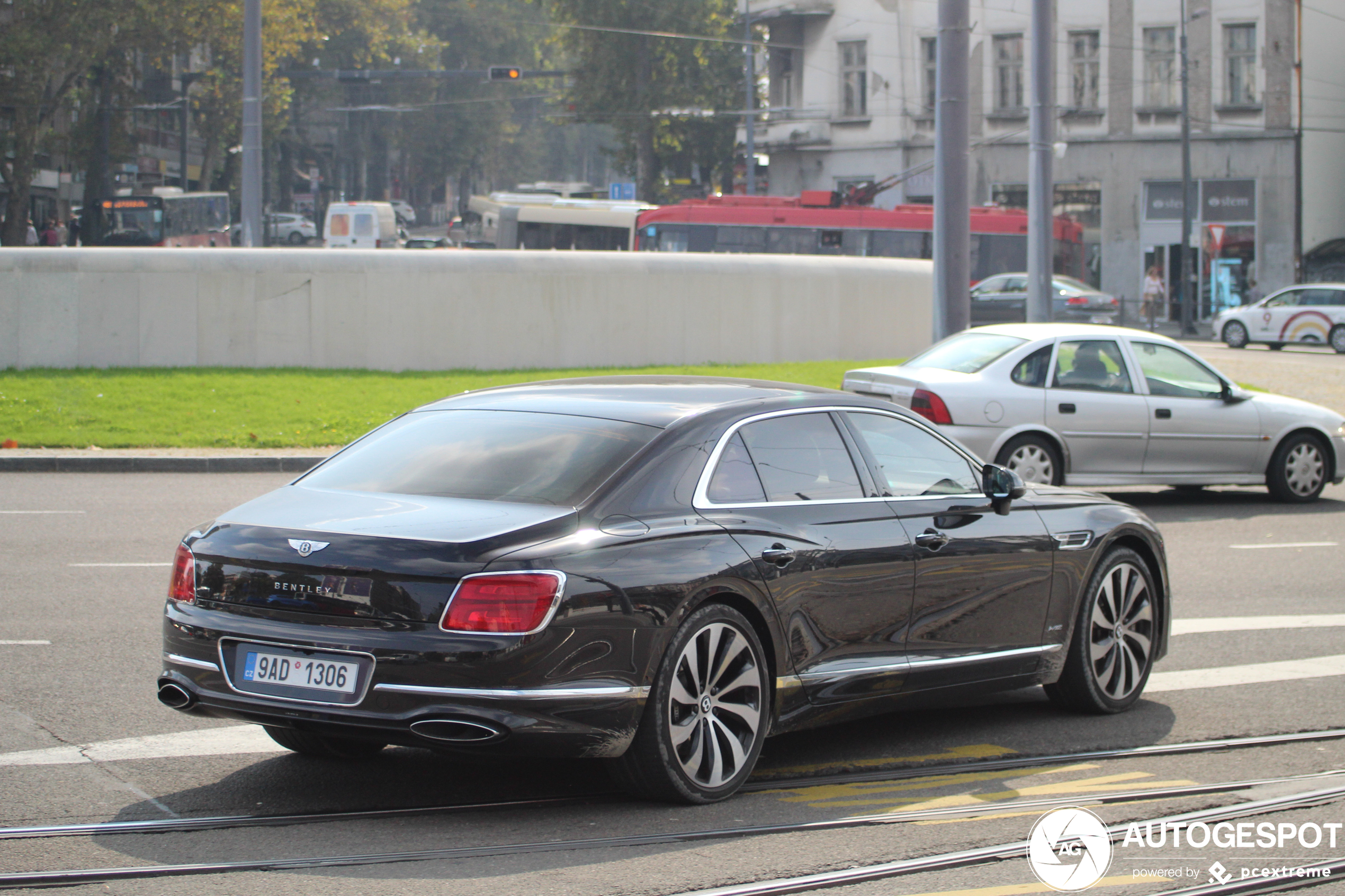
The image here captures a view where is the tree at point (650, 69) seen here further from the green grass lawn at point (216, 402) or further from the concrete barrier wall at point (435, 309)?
the green grass lawn at point (216, 402)

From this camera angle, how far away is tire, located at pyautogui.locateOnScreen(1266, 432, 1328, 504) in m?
14.3

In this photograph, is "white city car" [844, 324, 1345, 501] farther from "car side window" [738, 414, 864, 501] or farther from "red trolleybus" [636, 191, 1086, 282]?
"red trolleybus" [636, 191, 1086, 282]

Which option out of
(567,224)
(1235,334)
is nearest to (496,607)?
(1235,334)

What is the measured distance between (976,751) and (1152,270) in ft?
141

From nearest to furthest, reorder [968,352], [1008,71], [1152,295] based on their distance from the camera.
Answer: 1. [968,352]
2. [1152,295]
3. [1008,71]

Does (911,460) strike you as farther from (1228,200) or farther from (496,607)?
(1228,200)

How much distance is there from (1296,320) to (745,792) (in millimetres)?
33854

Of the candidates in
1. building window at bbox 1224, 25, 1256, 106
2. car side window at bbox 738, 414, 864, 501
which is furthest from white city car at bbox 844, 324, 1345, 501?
building window at bbox 1224, 25, 1256, 106

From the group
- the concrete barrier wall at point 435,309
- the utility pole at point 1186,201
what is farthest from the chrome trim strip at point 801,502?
the utility pole at point 1186,201

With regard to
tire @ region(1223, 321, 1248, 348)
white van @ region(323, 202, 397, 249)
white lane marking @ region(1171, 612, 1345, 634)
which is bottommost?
white lane marking @ region(1171, 612, 1345, 634)

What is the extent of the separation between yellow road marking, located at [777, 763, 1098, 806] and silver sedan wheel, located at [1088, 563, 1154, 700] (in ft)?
3.15

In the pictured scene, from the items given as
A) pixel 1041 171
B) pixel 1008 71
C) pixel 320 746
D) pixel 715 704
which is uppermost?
pixel 1008 71

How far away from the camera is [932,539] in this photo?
19.3 ft

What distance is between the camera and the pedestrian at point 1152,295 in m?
44.8
